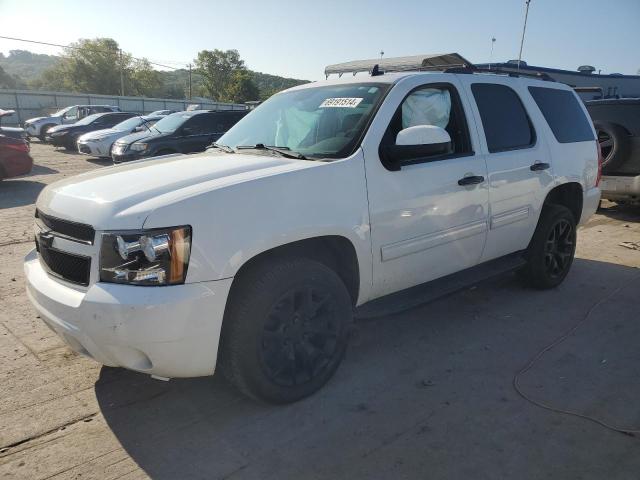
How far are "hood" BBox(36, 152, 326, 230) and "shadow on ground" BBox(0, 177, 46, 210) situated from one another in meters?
7.07

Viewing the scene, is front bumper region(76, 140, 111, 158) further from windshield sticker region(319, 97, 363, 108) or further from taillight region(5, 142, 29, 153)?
windshield sticker region(319, 97, 363, 108)

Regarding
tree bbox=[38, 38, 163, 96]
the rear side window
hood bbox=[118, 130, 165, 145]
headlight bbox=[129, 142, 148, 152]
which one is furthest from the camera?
tree bbox=[38, 38, 163, 96]

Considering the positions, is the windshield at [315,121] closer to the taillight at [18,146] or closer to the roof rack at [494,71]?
the roof rack at [494,71]

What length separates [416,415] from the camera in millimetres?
2904

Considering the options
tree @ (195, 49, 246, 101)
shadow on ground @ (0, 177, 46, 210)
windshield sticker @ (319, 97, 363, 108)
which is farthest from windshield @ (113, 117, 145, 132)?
tree @ (195, 49, 246, 101)

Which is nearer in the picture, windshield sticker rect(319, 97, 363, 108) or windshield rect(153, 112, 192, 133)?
windshield sticker rect(319, 97, 363, 108)

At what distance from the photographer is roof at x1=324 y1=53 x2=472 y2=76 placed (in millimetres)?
4516

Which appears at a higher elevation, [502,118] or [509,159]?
[502,118]

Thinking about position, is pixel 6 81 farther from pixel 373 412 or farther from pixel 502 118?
pixel 373 412

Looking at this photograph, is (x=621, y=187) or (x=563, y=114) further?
(x=621, y=187)

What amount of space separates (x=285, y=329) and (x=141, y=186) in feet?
3.69

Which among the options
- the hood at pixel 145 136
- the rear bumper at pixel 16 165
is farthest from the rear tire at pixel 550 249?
the rear bumper at pixel 16 165

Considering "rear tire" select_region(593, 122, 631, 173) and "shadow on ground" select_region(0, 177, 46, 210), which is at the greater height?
"rear tire" select_region(593, 122, 631, 173)

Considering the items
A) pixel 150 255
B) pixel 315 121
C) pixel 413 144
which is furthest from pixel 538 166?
pixel 150 255
